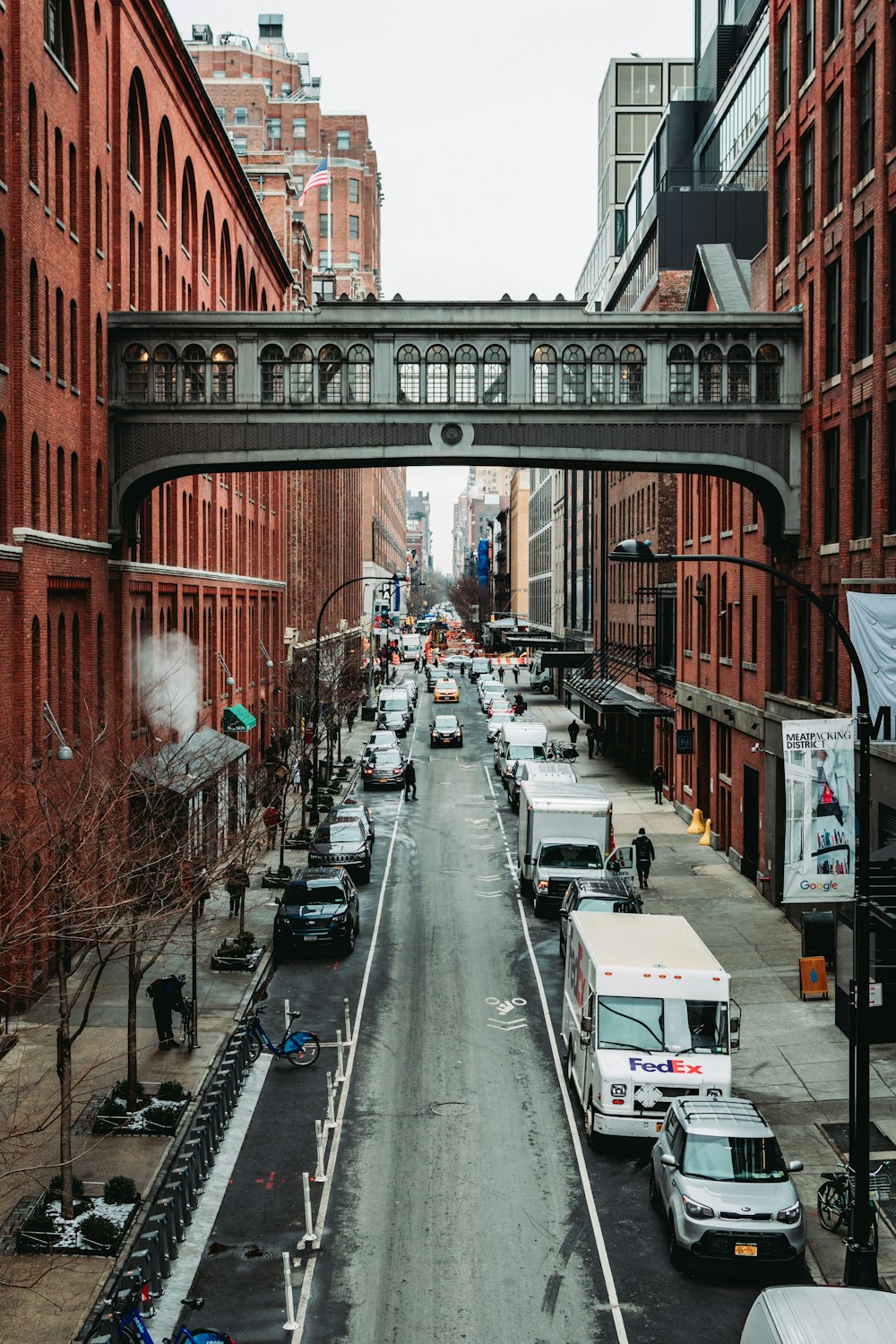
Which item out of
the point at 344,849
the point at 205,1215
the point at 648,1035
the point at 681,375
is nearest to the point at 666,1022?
the point at 648,1035

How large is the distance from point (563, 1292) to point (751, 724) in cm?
2462

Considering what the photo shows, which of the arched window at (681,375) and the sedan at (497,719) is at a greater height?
the arched window at (681,375)

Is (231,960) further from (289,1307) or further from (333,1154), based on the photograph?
(289,1307)

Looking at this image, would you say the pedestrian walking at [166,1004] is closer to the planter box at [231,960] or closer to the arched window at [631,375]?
the planter box at [231,960]

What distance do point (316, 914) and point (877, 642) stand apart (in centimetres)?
1517

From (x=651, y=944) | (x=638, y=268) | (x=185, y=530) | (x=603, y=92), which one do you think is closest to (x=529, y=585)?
(x=603, y=92)

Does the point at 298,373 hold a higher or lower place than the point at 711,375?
higher

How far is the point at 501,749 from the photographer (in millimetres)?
57594

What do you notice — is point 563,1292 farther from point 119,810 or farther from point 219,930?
point 219,930

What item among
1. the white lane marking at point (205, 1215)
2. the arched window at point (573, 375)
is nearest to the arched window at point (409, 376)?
the arched window at point (573, 375)

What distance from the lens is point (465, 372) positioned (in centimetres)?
3416

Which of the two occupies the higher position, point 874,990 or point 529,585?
point 529,585

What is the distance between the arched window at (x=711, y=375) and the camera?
33469mm

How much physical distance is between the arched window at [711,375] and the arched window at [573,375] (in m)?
3.09
